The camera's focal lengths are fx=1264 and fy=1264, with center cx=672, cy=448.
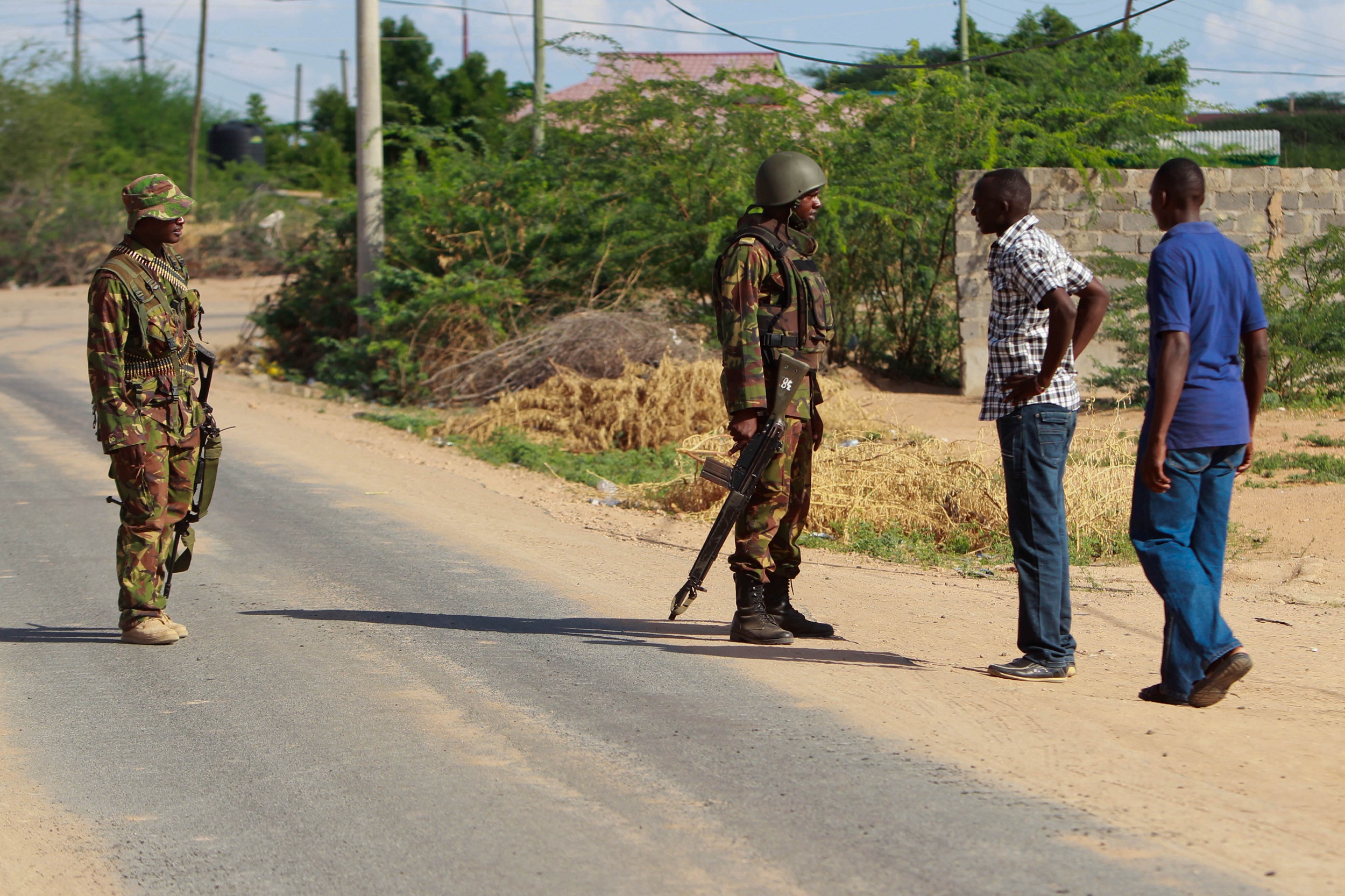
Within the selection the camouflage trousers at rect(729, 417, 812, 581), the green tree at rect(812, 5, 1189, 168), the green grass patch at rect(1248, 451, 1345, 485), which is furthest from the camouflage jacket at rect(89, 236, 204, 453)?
the green tree at rect(812, 5, 1189, 168)

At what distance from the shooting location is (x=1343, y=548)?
292 inches

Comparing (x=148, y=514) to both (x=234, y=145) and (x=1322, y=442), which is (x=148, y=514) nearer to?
(x=1322, y=442)

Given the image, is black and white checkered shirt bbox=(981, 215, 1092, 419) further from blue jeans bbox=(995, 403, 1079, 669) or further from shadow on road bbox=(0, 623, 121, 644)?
shadow on road bbox=(0, 623, 121, 644)

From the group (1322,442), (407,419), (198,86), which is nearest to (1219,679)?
(1322,442)

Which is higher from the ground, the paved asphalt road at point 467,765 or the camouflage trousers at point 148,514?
the camouflage trousers at point 148,514

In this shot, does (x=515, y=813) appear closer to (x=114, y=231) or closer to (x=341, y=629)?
(x=341, y=629)

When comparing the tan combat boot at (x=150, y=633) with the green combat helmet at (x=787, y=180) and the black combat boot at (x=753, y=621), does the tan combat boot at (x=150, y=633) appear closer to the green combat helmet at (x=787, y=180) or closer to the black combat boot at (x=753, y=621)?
the black combat boot at (x=753, y=621)

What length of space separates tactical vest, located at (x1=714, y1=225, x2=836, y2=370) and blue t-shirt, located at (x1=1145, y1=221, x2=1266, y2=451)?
4.48ft

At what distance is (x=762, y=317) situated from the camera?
515 cm

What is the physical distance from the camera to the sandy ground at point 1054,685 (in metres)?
3.51

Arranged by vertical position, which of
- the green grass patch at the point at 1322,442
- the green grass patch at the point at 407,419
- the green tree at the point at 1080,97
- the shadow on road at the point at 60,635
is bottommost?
A: the shadow on road at the point at 60,635

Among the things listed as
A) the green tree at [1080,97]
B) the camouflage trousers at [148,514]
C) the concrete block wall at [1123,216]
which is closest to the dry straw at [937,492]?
the camouflage trousers at [148,514]

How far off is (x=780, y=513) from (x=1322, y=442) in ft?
23.4

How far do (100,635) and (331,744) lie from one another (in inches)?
82.2
